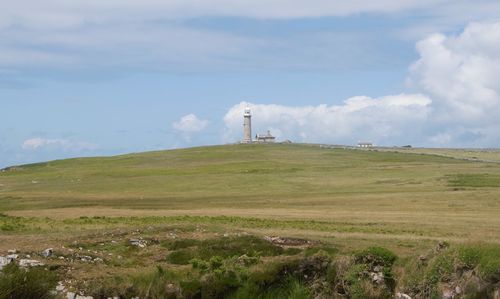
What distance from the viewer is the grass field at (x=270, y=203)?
3531 centimetres

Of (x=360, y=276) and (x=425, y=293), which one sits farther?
(x=360, y=276)

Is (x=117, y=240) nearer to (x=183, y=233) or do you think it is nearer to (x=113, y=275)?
(x=183, y=233)

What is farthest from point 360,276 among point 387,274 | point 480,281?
point 480,281

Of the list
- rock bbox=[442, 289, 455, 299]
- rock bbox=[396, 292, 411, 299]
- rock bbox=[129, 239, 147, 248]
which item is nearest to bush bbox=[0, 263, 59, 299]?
rock bbox=[129, 239, 147, 248]

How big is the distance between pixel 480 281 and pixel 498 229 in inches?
959

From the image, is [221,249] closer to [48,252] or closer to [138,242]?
[138,242]

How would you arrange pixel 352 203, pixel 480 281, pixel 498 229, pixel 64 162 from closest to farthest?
pixel 480 281, pixel 498 229, pixel 352 203, pixel 64 162

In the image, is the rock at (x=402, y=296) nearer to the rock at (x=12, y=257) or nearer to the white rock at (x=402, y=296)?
the white rock at (x=402, y=296)

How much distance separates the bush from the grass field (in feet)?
12.5

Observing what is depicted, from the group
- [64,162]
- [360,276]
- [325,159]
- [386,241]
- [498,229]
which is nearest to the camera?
[360,276]

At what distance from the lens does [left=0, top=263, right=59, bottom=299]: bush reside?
1789 centimetres

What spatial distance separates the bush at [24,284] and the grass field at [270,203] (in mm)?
3818

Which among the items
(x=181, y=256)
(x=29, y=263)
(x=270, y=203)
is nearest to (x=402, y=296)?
(x=181, y=256)

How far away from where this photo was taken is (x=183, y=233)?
34.5 metres
